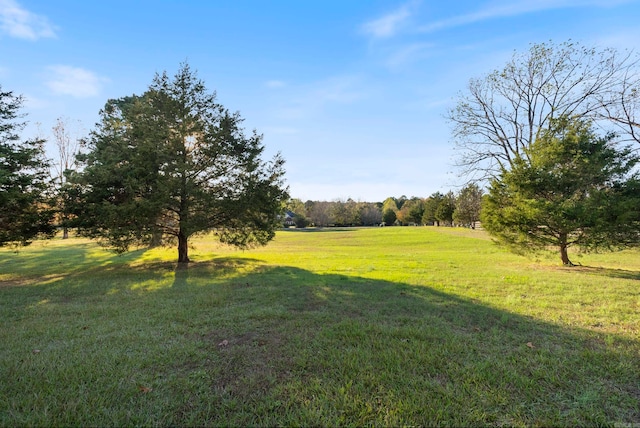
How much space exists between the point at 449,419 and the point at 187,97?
12.7 meters

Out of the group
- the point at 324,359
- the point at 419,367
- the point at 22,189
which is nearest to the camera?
the point at 419,367

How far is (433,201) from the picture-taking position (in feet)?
205

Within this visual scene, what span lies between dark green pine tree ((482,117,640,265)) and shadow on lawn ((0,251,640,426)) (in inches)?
264

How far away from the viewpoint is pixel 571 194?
1031 centimetres

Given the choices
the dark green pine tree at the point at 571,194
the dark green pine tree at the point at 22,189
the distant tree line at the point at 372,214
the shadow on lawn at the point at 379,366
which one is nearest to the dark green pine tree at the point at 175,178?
the dark green pine tree at the point at 22,189

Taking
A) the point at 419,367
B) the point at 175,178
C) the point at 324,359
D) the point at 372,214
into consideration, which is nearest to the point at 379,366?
the point at 419,367

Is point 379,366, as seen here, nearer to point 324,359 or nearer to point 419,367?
point 419,367

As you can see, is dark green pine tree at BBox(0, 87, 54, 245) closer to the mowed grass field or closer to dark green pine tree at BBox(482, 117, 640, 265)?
the mowed grass field

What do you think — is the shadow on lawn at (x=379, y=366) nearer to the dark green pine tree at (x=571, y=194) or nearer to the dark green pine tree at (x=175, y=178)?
the dark green pine tree at (x=175, y=178)

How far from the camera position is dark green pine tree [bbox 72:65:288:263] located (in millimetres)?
9922

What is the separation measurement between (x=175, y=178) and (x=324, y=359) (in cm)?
925

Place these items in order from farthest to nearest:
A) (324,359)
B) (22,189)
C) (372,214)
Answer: (372,214), (22,189), (324,359)

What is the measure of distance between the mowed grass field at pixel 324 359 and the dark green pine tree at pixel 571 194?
3748 millimetres

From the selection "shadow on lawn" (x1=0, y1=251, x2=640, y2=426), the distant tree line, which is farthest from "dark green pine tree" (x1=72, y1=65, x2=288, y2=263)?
the distant tree line
